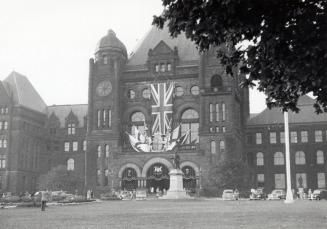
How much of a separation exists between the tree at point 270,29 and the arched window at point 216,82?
7242 cm

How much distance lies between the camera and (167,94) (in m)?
87.5

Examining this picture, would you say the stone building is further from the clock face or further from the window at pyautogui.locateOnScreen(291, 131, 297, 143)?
the window at pyautogui.locateOnScreen(291, 131, 297, 143)

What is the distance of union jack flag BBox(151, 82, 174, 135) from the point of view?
87.1 metres

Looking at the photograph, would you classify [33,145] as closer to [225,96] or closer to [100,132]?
[100,132]

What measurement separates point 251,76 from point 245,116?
88.4m

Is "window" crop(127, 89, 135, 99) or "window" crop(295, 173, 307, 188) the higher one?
"window" crop(127, 89, 135, 99)

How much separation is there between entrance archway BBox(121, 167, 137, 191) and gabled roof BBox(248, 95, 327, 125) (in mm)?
25743

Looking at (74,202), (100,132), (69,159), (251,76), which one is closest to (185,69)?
(100,132)

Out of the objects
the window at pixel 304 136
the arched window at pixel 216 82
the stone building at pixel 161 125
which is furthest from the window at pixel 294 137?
the arched window at pixel 216 82

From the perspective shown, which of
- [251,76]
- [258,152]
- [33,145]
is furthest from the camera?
[33,145]

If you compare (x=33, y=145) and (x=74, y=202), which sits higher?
(x=33, y=145)

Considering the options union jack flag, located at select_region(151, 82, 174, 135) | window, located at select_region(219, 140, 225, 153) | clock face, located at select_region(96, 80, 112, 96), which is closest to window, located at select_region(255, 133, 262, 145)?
window, located at select_region(219, 140, 225, 153)

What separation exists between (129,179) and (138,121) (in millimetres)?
11389

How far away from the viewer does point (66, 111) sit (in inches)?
4508
